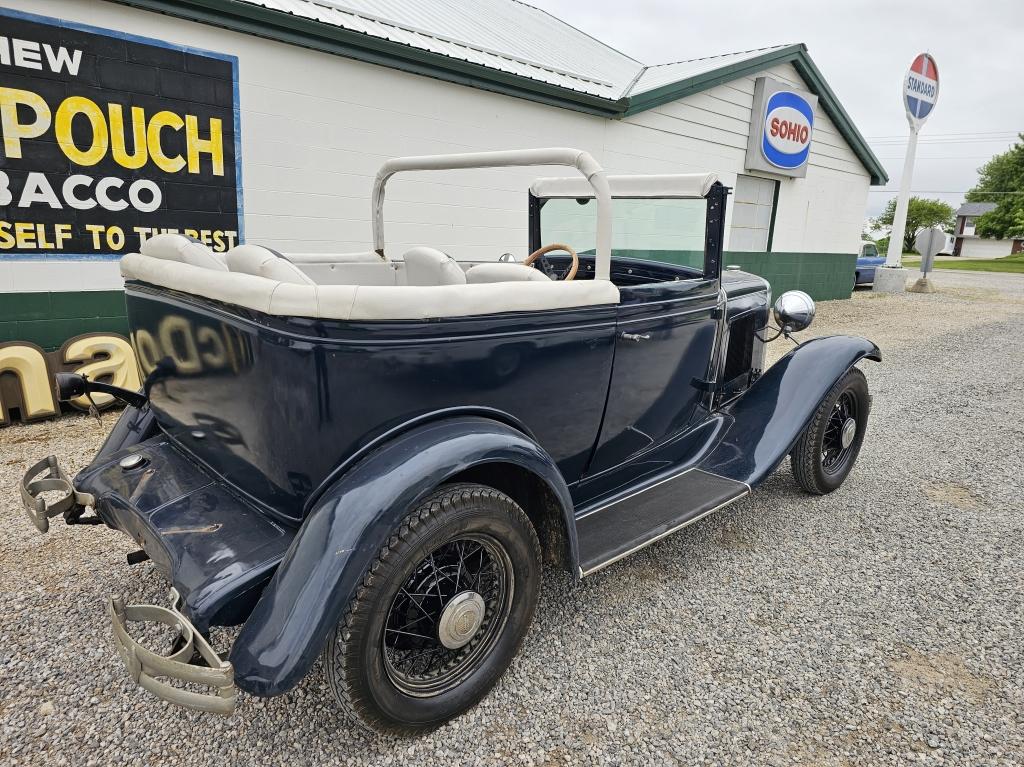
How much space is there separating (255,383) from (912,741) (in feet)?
7.37

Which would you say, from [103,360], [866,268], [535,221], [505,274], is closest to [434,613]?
[505,274]

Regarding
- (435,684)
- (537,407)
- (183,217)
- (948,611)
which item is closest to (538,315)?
(537,407)

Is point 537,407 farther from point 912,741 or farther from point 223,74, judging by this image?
point 223,74

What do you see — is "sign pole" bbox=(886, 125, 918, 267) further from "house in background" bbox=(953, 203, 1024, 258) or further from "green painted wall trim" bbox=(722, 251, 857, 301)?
"house in background" bbox=(953, 203, 1024, 258)

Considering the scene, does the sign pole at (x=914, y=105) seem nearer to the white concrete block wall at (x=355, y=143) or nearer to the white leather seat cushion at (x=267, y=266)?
the white concrete block wall at (x=355, y=143)

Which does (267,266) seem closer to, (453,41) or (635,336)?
(635,336)

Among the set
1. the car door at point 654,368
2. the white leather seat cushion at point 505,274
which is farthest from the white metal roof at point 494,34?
the car door at point 654,368

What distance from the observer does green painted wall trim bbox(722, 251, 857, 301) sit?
35.2ft

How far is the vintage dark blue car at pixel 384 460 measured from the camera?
1.64m

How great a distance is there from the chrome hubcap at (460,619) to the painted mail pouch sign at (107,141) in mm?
4206

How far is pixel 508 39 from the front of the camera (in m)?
7.82

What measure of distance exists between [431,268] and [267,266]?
92 cm

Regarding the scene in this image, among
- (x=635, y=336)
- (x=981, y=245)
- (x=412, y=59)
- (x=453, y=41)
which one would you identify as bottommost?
(x=635, y=336)

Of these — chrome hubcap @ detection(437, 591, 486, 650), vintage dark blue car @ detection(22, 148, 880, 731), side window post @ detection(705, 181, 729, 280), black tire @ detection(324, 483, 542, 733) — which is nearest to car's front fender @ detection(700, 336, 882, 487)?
vintage dark blue car @ detection(22, 148, 880, 731)
